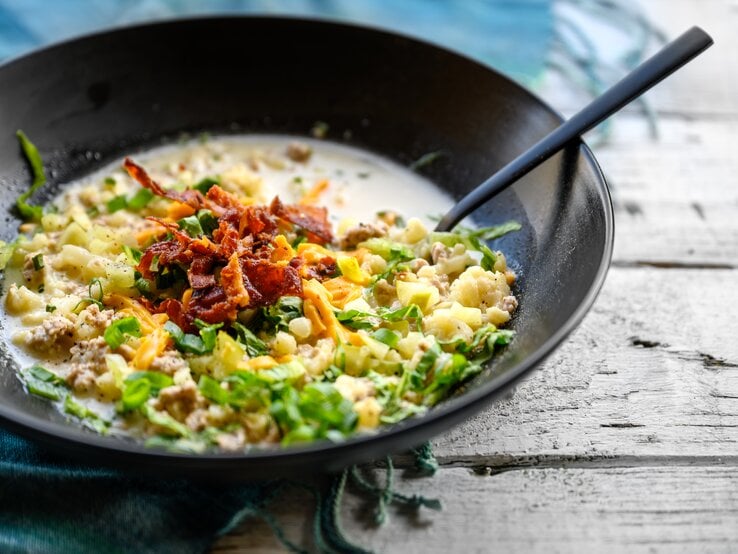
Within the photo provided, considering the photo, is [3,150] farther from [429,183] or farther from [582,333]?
[582,333]

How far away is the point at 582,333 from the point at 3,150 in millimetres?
2226

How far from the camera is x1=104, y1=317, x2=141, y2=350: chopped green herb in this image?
8.10 feet

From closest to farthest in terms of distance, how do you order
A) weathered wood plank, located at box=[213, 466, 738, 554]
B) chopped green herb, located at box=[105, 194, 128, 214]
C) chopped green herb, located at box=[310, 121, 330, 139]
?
1. weathered wood plank, located at box=[213, 466, 738, 554]
2. chopped green herb, located at box=[105, 194, 128, 214]
3. chopped green herb, located at box=[310, 121, 330, 139]

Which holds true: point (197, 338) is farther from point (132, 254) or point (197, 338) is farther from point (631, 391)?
point (631, 391)

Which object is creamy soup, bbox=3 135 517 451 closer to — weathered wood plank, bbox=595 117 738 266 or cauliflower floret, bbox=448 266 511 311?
cauliflower floret, bbox=448 266 511 311

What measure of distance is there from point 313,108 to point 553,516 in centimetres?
210

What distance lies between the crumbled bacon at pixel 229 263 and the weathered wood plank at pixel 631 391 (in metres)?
0.69

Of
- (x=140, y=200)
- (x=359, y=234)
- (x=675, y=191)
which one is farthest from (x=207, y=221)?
(x=675, y=191)

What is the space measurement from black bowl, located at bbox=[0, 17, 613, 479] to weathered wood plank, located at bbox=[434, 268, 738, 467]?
0.96 ft

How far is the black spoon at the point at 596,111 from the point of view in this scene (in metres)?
2.55

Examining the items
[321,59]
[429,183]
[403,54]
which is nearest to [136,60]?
[321,59]

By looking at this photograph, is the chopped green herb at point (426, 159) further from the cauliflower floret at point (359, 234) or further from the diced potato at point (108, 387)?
the diced potato at point (108, 387)

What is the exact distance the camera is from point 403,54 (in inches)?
140

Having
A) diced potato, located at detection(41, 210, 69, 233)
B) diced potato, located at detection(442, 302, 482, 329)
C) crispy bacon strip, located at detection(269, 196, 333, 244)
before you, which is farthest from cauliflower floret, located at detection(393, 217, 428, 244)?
diced potato, located at detection(41, 210, 69, 233)
